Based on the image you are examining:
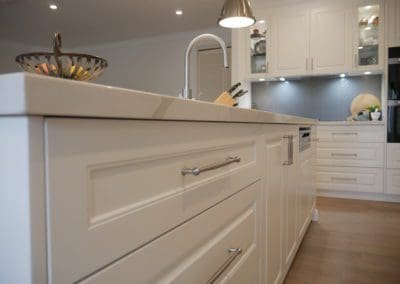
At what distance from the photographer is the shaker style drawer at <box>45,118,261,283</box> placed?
0.33 meters

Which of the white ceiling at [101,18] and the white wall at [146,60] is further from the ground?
the white ceiling at [101,18]

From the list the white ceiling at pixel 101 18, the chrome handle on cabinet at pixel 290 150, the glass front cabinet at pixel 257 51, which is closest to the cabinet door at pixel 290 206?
the chrome handle on cabinet at pixel 290 150

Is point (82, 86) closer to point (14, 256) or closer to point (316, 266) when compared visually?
point (14, 256)

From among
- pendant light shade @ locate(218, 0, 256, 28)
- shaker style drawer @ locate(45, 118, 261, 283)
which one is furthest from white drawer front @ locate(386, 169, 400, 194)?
shaker style drawer @ locate(45, 118, 261, 283)

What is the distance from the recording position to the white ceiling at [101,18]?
4316 millimetres

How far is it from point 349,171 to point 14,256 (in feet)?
12.3

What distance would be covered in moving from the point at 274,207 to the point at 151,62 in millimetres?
5485

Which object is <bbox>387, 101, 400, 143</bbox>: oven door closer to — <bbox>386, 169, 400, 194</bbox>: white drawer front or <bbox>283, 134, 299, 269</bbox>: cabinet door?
<bbox>386, 169, 400, 194</bbox>: white drawer front

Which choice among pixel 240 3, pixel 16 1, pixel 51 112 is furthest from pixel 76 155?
pixel 16 1

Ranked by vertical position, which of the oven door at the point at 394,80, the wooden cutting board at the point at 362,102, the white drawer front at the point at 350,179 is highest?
the oven door at the point at 394,80

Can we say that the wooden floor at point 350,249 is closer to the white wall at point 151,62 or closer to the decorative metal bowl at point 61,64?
the decorative metal bowl at point 61,64

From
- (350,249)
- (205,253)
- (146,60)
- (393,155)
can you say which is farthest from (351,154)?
(146,60)

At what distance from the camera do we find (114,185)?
0.40 meters

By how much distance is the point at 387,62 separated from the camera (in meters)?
3.38
